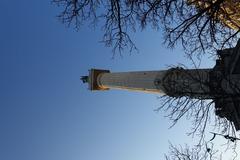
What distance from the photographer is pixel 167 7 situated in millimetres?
21547

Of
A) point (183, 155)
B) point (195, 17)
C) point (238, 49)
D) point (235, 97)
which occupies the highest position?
point (195, 17)

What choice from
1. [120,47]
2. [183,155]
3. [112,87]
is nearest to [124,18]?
[120,47]

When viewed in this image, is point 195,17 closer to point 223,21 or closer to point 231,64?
point 223,21

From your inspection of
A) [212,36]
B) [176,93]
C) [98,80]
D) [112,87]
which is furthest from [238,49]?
[98,80]

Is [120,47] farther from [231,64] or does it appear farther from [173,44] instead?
[231,64]

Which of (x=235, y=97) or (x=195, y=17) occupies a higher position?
(x=195, y=17)

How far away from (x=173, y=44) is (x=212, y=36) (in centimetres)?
163

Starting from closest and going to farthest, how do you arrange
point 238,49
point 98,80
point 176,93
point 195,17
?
point 176,93 → point 238,49 → point 195,17 → point 98,80

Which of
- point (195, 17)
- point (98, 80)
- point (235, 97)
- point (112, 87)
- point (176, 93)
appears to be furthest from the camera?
point (98, 80)

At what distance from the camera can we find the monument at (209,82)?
17167 mm

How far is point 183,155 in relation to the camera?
2164 centimetres

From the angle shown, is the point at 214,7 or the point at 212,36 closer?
the point at 214,7

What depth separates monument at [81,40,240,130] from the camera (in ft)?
56.3

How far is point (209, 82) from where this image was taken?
17.6 meters
